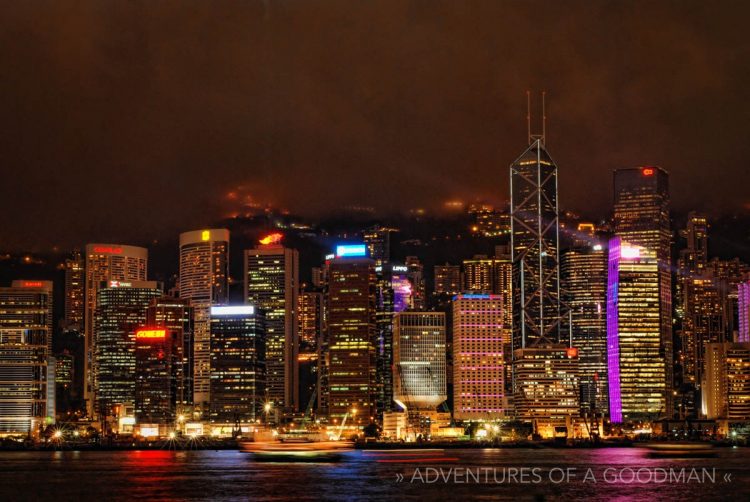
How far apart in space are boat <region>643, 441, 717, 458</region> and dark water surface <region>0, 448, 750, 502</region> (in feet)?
22.8

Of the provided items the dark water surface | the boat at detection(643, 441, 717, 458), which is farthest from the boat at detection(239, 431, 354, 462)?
the boat at detection(643, 441, 717, 458)

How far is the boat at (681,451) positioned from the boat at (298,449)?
118 feet

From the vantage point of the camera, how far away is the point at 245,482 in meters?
101

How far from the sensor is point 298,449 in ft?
456

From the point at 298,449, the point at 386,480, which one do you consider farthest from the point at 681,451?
the point at 386,480

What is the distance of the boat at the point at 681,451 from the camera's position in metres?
150

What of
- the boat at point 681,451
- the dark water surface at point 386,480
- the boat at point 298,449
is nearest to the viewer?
the dark water surface at point 386,480

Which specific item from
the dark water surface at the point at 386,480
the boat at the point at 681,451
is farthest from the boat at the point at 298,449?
the boat at the point at 681,451

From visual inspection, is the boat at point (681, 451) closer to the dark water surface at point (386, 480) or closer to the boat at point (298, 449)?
the dark water surface at point (386, 480)

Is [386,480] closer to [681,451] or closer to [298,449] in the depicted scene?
[298,449]

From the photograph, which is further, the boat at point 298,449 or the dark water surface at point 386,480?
the boat at point 298,449

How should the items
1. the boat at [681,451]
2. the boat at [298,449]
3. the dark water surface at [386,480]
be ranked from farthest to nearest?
the boat at [681,451] < the boat at [298,449] < the dark water surface at [386,480]

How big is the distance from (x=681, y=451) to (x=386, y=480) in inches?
2368

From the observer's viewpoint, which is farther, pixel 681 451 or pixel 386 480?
pixel 681 451
